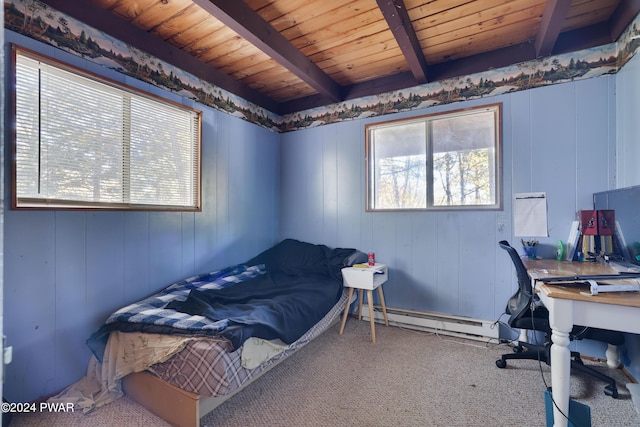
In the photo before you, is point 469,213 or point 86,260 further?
point 469,213

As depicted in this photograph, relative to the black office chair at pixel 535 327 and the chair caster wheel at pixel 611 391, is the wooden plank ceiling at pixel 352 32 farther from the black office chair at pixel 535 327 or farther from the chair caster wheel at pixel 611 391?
the chair caster wheel at pixel 611 391

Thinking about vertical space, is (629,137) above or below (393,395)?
above

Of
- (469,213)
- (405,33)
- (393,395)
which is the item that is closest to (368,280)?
(393,395)

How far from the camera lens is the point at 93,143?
209cm

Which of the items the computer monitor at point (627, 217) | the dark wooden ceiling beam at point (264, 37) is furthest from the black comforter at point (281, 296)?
the computer monitor at point (627, 217)

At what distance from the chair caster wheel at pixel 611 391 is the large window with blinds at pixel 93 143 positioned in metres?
3.20

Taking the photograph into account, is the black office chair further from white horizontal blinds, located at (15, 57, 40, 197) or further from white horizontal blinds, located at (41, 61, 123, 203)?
white horizontal blinds, located at (15, 57, 40, 197)

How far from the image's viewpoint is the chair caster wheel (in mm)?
1841

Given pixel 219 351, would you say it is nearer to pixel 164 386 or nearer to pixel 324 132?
pixel 164 386

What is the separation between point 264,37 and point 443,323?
2.79 meters

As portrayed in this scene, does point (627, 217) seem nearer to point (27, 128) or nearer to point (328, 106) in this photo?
point (328, 106)

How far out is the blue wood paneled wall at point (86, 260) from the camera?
70.0 inches

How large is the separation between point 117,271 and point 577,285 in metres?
2.83

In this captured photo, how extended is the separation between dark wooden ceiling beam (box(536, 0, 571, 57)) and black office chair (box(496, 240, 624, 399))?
1507 millimetres
